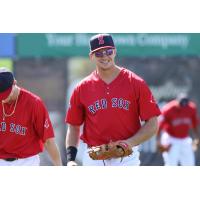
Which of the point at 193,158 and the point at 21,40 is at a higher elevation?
the point at 21,40

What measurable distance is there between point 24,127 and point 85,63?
8.19 metres

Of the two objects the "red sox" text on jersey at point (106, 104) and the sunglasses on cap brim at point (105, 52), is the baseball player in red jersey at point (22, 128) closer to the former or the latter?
the "red sox" text on jersey at point (106, 104)

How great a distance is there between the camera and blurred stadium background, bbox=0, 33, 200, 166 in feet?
49.2

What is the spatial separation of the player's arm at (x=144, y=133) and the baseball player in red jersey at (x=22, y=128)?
0.90 metres

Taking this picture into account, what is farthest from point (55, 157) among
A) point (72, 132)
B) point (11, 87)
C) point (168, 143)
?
point (168, 143)

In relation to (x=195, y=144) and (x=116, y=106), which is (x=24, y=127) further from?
(x=195, y=144)

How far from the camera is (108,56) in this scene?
6.54 m

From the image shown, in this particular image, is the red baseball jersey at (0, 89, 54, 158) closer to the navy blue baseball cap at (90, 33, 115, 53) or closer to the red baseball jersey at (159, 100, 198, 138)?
the navy blue baseball cap at (90, 33, 115, 53)

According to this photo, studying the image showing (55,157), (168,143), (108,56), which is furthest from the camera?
(168,143)

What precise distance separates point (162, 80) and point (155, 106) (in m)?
8.69

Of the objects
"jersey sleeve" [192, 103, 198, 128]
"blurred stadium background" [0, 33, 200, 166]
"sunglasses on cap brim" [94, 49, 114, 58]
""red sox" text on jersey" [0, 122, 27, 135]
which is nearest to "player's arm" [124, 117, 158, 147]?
"sunglasses on cap brim" [94, 49, 114, 58]

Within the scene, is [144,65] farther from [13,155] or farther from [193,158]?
[13,155]

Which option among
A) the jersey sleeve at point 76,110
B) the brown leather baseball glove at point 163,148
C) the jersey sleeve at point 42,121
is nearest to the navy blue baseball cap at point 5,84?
the jersey sleeve at point 42,121

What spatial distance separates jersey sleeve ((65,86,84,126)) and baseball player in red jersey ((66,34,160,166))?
0.02 metres
